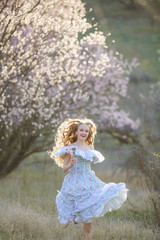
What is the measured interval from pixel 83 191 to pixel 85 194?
4cm

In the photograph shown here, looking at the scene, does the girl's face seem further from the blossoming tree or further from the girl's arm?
the blossoming tree

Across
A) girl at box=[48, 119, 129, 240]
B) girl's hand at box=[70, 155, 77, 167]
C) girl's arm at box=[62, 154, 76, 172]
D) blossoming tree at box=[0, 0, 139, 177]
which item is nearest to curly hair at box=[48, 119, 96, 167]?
girl at box=[48, 119, 129, 240]

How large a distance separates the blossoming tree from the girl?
1.99 metres

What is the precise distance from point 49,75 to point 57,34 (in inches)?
37.6

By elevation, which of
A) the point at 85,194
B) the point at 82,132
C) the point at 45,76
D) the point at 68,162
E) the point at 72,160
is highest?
the point at 82,132

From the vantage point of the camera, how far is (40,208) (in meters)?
5.81

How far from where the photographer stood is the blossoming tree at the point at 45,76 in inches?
227

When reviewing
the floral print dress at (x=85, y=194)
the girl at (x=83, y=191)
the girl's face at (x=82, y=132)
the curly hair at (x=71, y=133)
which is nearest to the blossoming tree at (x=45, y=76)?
the curly hair at (x=71, y=133)

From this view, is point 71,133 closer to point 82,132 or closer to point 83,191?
point 82,132

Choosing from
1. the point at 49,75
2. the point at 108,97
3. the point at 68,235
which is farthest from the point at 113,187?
the point at 108,97

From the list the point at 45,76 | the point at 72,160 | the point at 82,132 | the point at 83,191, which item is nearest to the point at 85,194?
the point at 83,191

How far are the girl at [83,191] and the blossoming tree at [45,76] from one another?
1.99 m

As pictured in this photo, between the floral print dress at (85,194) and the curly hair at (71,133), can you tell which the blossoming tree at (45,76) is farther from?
the floral print dress at (85,194)

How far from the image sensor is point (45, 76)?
7.39 m
